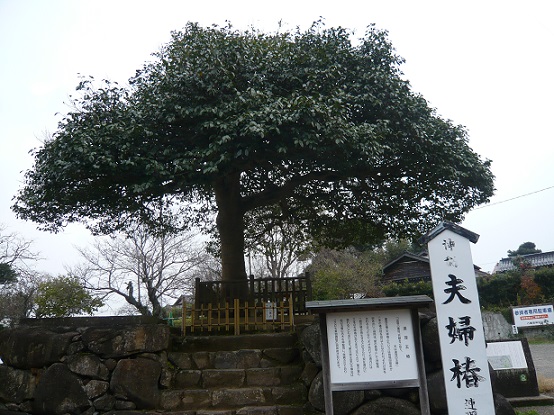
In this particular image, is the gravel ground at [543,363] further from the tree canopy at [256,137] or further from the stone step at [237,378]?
the tree canopy at [256,137]

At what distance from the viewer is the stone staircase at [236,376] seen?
22.9 feet

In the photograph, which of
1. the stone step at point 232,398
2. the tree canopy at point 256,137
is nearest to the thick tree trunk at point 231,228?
the tree canopy at point 256,137

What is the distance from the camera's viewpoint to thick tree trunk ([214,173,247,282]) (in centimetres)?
1144

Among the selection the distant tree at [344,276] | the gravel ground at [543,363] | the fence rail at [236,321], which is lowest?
the gravel ground at [543,363]

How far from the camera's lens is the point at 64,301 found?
17703 mm

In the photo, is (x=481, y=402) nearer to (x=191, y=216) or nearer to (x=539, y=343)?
(x=191, y=216)

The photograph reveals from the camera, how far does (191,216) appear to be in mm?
15398

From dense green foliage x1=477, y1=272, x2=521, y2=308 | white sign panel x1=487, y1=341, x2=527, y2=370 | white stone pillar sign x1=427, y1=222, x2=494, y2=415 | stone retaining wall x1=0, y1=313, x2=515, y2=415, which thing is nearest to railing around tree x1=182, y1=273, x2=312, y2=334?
stone retaining wall x1=0, y1=313, x2=515, y2=415

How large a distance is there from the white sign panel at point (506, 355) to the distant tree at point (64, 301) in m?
13.8

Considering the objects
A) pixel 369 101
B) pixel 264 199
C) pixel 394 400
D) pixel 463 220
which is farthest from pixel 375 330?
pixel 463 220

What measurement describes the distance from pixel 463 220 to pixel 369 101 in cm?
454

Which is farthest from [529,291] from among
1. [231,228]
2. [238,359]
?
[238,359]

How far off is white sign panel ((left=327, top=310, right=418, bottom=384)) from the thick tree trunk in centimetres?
563

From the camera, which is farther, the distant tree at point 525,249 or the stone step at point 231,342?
the distant tree at point 525,249
